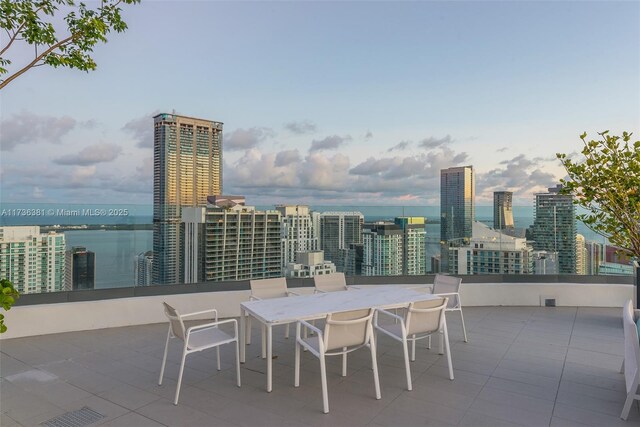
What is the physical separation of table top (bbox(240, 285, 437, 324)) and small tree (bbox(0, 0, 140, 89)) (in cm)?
259

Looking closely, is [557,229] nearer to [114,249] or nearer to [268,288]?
[268,288]

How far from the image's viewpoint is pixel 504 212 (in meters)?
7.46

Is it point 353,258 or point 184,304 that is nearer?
point 184,304

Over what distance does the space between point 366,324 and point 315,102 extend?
7.57 meters

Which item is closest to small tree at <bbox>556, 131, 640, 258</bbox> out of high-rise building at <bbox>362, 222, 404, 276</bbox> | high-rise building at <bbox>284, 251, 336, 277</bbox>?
high-rise building at <bbox>362, 222, 404, 276</bbox>

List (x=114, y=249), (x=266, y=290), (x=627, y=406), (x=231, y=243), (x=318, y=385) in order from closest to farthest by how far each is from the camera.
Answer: (x=627, y=406), (x=318, y=385), (x=266, y=290), (x=114, y=249), (x=231, y=243)

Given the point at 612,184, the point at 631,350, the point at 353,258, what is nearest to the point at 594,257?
the point at 353,258

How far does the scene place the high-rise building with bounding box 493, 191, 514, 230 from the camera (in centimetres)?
745

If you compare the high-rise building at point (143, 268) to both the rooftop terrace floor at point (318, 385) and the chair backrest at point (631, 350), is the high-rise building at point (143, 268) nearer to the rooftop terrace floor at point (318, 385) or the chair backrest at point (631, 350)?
the rooftop terrace floor at point (318, 385)

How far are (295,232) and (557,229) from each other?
504 centimetres

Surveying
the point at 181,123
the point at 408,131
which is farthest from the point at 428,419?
the point at 408,131

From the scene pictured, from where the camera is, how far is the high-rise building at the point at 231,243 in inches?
251

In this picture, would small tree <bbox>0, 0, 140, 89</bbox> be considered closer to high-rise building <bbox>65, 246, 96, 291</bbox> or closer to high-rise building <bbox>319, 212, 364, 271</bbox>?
high-rise building <bbox>65, 246, 96, 291</bbox>

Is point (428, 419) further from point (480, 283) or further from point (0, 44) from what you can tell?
point (480, 283)
